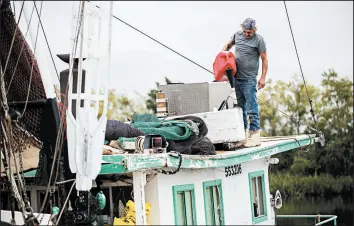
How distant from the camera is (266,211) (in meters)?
13.6

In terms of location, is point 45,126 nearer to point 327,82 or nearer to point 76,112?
point 76,112

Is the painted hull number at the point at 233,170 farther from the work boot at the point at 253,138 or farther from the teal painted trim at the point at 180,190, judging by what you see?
the teal painted trim at the point at 180,190

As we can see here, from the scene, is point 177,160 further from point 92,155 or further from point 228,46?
point 228,46

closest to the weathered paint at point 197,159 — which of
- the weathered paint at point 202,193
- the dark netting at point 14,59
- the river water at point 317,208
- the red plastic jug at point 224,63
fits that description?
the weathered paint at point 202,193

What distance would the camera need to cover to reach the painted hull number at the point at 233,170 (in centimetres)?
1234

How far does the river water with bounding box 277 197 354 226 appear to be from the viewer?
3042cm

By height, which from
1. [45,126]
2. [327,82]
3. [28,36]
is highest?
[327,82]

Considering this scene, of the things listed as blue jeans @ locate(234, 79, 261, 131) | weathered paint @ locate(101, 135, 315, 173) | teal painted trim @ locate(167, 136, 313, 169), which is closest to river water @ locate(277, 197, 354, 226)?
teal painted trim @ locate(167, 136, 313, 169)

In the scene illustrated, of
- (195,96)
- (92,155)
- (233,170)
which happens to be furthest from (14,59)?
(233,170)

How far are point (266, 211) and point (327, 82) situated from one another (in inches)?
1172

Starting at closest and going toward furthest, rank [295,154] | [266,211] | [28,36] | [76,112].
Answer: [76,112]
[28,36]
[266,211]
[295,154]

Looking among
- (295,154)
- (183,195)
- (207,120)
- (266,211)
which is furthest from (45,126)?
(295,154)

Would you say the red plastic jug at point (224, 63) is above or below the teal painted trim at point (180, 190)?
above

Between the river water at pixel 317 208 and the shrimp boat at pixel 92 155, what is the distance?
1623cm
